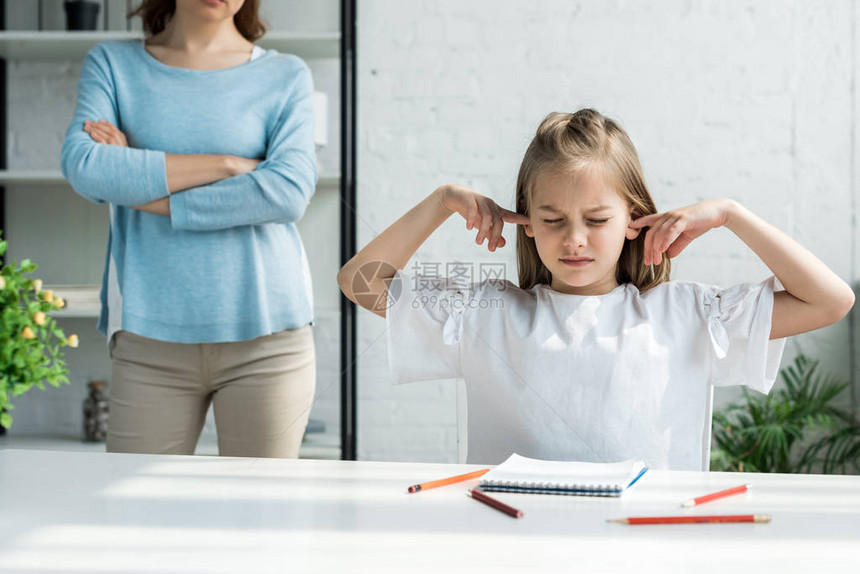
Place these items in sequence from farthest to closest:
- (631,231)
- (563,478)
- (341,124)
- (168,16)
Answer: (341,124) < (168,16) < (631,231) < (563,478)

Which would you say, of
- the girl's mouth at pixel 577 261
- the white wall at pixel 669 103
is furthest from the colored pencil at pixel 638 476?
the white wall at pixel 669 103

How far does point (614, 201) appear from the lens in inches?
42.6

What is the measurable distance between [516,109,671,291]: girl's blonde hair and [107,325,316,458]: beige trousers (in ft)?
1.40

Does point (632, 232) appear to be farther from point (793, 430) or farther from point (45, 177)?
point (45, 177)

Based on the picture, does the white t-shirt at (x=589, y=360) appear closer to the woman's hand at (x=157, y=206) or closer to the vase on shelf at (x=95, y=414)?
the woman's hand at (x=157, y=206)

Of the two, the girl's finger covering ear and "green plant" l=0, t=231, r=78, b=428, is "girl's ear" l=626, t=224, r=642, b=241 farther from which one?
"green plant" l=0, t=231, r=78, b=428


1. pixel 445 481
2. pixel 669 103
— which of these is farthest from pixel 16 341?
pixel 669 103

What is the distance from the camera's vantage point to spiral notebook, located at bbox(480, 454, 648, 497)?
0.76 metres

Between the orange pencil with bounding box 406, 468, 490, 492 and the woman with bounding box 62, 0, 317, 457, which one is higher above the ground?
the woman with bounding box 62, 0, 317, 457

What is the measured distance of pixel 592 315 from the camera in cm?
109

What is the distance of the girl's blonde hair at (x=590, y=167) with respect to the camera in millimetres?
1087

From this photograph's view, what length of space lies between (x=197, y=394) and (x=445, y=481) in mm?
612

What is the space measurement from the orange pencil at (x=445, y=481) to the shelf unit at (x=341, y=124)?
1.23 metres

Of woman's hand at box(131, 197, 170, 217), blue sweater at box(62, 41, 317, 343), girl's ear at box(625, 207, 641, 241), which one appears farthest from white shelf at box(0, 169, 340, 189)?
girl's ear at box(625, 207, 641, 241)
